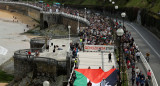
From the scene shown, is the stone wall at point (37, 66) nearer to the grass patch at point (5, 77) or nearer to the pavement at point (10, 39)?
the grass patch at point (5, 77)

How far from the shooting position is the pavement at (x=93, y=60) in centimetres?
2744

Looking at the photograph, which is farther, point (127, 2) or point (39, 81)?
point (127, 2)

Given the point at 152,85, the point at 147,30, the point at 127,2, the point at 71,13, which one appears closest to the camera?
the point at 152,85

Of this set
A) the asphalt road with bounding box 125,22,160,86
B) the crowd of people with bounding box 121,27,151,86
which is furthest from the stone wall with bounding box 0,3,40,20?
the crowd of people with bounding box 121,27,151,86

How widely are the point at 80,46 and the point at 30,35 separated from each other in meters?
38.1

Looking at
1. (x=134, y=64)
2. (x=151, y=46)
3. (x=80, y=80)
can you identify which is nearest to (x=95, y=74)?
(x=80, y=80)

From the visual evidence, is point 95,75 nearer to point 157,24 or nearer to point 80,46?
point 80,46

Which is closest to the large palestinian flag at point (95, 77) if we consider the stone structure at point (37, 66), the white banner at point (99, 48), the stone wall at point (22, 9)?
the stone structure at point (37, 66)

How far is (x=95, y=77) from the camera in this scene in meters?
24.0

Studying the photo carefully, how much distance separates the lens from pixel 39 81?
3269 cm

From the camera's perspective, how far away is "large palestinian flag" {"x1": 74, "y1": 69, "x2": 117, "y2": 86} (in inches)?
888

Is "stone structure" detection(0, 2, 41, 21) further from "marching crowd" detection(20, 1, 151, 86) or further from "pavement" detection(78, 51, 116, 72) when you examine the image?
"pavement" detection(78, 51, 116, 72)

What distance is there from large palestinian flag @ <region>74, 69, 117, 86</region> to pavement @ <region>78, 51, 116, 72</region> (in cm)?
140

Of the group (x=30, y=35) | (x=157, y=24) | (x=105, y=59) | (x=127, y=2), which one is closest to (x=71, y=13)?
(x=30, y=35)
